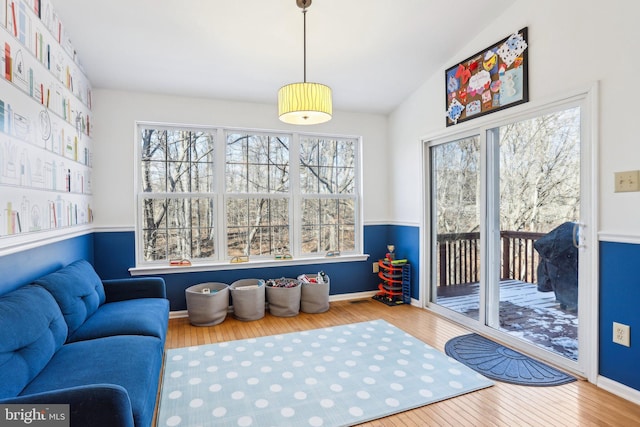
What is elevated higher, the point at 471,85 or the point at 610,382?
the point at 471,85

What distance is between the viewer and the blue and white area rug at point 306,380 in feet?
6.30

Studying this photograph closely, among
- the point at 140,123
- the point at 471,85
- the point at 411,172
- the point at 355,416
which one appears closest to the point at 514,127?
the point at 471,85

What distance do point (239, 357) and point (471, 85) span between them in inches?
123

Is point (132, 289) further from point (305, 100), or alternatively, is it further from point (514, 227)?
point (514, 227)

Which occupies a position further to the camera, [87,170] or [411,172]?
[411,172]

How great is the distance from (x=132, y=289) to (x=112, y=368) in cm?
138

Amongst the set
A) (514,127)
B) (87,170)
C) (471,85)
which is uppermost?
(471,85)

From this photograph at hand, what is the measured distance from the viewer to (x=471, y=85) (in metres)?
3.19

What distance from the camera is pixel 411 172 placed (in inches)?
161

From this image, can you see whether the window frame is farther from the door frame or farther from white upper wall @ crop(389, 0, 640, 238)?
the door frame

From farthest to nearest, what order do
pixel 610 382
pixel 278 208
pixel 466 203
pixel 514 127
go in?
pixel 278 208, pixel 466 203, pixel 514 127, pixel 610 382

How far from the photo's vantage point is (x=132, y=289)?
2.85 m

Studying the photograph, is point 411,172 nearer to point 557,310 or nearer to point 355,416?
point 557,310

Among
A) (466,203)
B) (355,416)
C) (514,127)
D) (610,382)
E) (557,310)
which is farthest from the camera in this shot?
(466,203)
